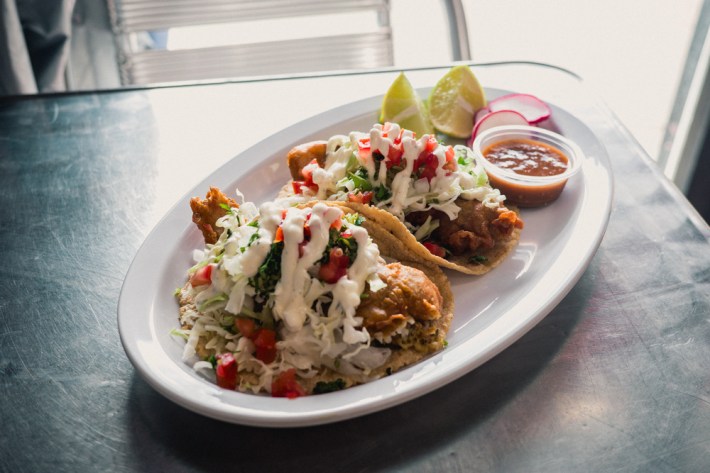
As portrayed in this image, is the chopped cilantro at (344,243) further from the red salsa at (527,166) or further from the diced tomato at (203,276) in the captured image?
the red salsa at (527,166)

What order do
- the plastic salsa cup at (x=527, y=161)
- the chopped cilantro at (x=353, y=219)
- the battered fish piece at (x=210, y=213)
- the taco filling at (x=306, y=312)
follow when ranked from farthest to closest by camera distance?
the plastic salsa cup at (x=527, y=161) → the battered fish piece at (x=210, y=213) → the chopped cilantro at (x=353, y=219) → the taco filling at (x=306, y=312)

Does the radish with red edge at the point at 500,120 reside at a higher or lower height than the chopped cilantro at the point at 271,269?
lower

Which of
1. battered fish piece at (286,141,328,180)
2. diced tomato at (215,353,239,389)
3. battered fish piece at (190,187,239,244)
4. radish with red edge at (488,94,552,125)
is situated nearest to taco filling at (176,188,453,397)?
diced tomato at (215,353,239,389)

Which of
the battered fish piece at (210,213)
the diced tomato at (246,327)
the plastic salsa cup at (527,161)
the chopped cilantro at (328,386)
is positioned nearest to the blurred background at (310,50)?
the plastic salsa cup at (527,161)

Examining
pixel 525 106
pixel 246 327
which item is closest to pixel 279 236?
pixel 246 327

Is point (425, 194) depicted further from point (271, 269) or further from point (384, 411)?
point (384, 411)

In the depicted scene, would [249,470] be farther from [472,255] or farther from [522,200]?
[522,200]

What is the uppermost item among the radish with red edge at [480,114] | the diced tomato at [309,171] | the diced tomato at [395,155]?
the diced tomato at [395,155]
